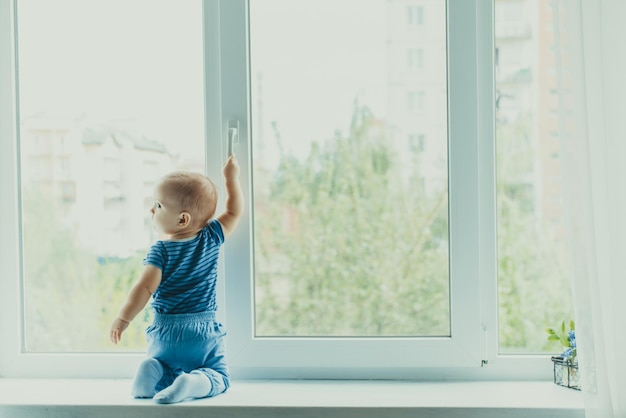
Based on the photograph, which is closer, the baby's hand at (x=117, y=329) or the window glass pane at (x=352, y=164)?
the baby's hand at (x=117, y=329)

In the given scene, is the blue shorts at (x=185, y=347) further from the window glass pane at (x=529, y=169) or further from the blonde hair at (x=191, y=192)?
the window glass pane at (x=529, y=169)

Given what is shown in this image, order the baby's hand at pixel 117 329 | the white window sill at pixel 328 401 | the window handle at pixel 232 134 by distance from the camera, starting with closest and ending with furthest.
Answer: the white window sill at pixel 328 401
the baby's hand at pixel 117 329
the window handle at pixel 232 134

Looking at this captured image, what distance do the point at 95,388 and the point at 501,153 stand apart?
1112 millimetres

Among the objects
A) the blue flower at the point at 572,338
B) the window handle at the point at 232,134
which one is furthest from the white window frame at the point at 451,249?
the blue flower at the point at 572,338

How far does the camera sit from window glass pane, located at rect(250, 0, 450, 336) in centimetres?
180

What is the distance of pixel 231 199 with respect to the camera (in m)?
1.77

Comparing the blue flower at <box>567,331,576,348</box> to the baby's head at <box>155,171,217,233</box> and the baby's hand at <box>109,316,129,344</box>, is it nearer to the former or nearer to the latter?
the baby's head at <box>155,171,217,233</box>

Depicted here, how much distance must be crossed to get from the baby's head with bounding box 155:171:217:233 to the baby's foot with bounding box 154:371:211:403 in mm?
340

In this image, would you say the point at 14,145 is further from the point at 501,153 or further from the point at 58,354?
the point at 501,153

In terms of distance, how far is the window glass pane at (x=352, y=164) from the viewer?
70.8 inches

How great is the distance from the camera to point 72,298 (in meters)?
1.90

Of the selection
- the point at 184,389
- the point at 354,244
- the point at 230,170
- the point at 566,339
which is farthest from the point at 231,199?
the point at 566,339

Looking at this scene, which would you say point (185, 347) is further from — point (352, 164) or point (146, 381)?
point (352, 164)

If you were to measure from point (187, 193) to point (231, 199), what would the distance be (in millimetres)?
124
